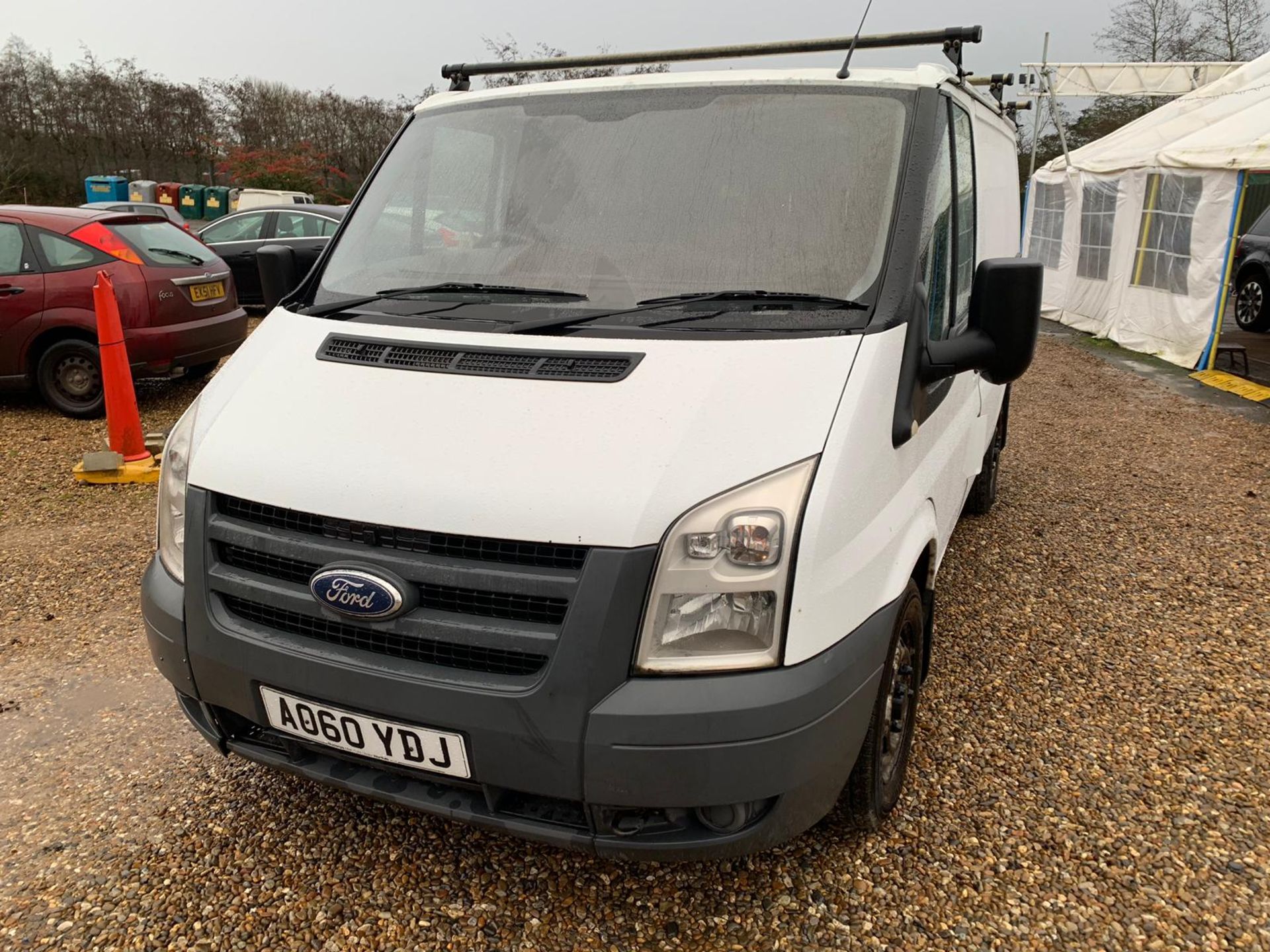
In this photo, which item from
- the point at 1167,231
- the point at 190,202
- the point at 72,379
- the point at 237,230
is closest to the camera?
the point at 72,379

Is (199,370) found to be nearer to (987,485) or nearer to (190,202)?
(987,485)

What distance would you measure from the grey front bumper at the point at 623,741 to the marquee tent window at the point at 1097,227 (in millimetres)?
13839

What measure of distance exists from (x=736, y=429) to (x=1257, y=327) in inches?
Answer: 553

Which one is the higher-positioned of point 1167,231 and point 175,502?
point 1167,231

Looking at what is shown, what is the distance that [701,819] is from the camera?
2.11 m

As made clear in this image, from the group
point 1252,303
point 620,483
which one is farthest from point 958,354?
point 1252,303

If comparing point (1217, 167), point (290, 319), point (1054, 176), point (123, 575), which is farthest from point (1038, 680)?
point (1054, 176)

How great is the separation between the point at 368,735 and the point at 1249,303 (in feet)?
47.8

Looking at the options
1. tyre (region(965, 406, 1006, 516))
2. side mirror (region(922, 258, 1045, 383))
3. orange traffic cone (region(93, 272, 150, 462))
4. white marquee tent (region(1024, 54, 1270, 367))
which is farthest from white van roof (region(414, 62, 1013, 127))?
white marquee tent (region(1024, 54, 1270, 367))

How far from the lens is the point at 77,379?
7906mm

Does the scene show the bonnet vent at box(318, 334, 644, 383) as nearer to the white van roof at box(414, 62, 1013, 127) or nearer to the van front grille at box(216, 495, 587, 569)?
Result: the van front grille at box(216, 495, 587, 569)

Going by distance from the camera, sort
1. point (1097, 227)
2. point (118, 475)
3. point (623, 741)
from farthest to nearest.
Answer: point (1097, 227), point (118, 475), point (623, 741)

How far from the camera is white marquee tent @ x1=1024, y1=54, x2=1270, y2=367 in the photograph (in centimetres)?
1059

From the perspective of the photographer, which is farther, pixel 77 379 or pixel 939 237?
pixel 77 379
